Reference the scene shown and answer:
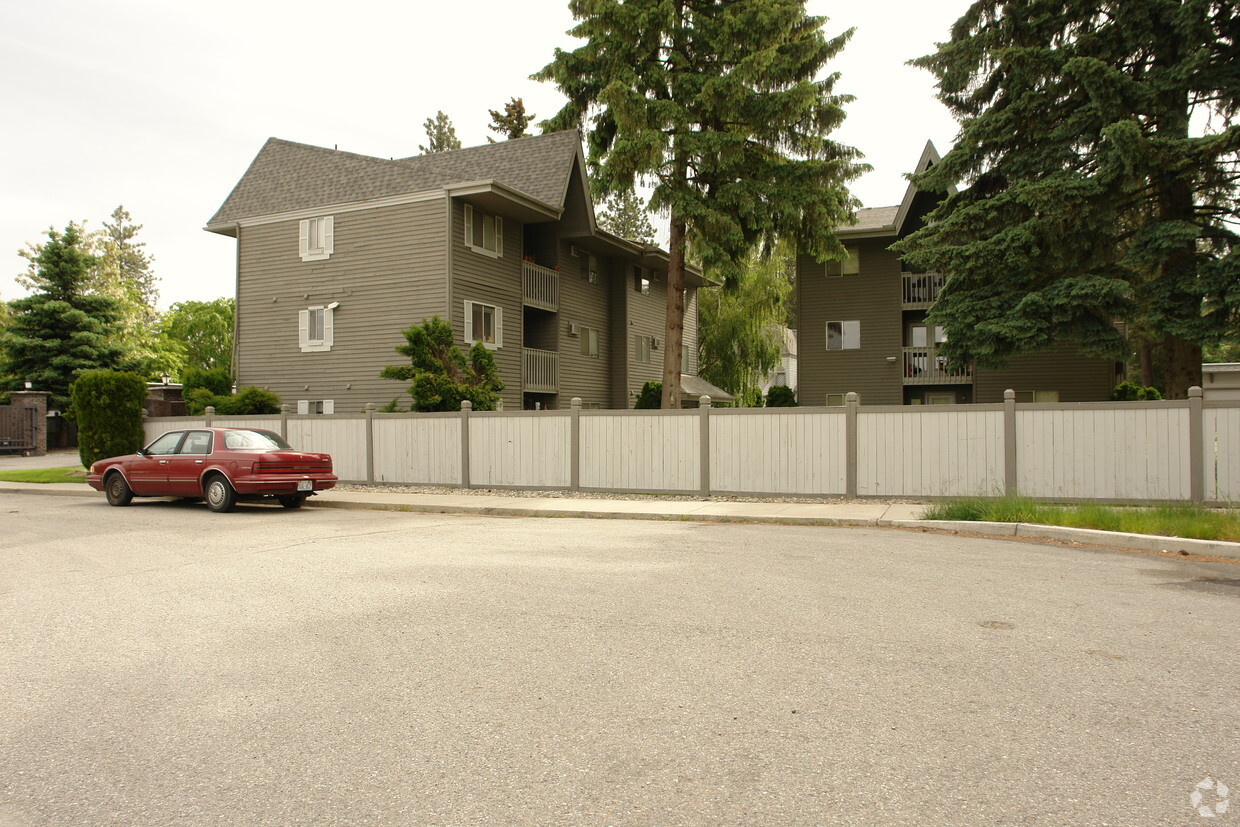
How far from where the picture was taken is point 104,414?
77.7ft

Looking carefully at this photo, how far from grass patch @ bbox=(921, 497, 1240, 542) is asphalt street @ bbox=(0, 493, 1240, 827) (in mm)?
1532

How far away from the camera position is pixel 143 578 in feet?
29.0

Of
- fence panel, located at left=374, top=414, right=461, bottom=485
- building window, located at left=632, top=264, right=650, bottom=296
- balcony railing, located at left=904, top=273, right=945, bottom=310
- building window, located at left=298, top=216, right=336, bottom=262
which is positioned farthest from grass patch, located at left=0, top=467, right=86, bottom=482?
balcony railing, located at left=904, top=273, right=945, bottom=310

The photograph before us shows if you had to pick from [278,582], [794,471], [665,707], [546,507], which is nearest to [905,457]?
[794,471]

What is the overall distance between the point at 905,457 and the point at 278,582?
1158 centimetres

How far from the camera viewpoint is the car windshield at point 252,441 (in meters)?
16.1

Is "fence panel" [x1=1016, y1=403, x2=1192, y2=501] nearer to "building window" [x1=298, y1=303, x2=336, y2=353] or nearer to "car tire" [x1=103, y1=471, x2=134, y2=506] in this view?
"car tire" [x1=103, y1=471, x2=134, y2=506]

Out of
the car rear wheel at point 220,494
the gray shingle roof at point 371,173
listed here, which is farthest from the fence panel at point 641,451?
the gray shingle roof at point 371,173

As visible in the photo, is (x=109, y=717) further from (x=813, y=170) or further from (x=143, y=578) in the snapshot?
(x=813, y=170)

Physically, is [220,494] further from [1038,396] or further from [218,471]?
[1038,396]

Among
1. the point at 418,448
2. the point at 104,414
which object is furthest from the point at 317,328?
the point at 418,448

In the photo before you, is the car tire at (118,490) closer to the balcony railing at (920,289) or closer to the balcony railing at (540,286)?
the balcony railing at (540,286)

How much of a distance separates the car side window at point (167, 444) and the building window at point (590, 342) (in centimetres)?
2006

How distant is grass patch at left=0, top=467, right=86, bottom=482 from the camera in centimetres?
2342
